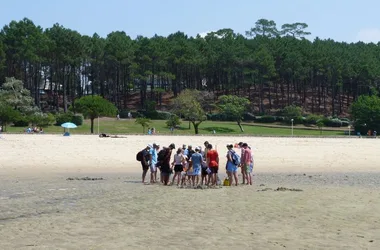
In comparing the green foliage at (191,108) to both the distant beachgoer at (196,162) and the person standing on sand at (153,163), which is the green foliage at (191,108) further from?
the distant beachgoer at (196,162)

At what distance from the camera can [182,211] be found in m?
14.1

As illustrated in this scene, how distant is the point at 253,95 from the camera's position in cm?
10925

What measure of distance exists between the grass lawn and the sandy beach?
129 feet

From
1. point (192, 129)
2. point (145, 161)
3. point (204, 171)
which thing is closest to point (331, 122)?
point (192, 129)

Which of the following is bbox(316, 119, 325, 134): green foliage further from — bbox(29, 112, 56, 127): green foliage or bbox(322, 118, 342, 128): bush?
bbox(29, 112, 56, 127): green foliage

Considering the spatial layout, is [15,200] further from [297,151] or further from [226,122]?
[226,122]

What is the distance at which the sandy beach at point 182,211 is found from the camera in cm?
1048

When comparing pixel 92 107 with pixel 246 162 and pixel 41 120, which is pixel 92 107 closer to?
pixel 41 120

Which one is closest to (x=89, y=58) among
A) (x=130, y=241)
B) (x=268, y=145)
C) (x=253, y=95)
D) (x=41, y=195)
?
(x=253, y=95)

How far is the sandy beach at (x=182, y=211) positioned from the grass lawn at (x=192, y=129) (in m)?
39.2

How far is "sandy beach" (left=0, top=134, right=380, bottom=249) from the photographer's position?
10.5 meters

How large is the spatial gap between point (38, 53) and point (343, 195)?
75.1m

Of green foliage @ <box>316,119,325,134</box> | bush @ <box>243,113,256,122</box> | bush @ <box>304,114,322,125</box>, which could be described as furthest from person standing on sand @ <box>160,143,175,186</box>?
bush @ <box>243,113,256,122</box>

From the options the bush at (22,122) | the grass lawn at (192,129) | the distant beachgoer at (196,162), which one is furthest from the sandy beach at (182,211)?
the bush at (22,122)
